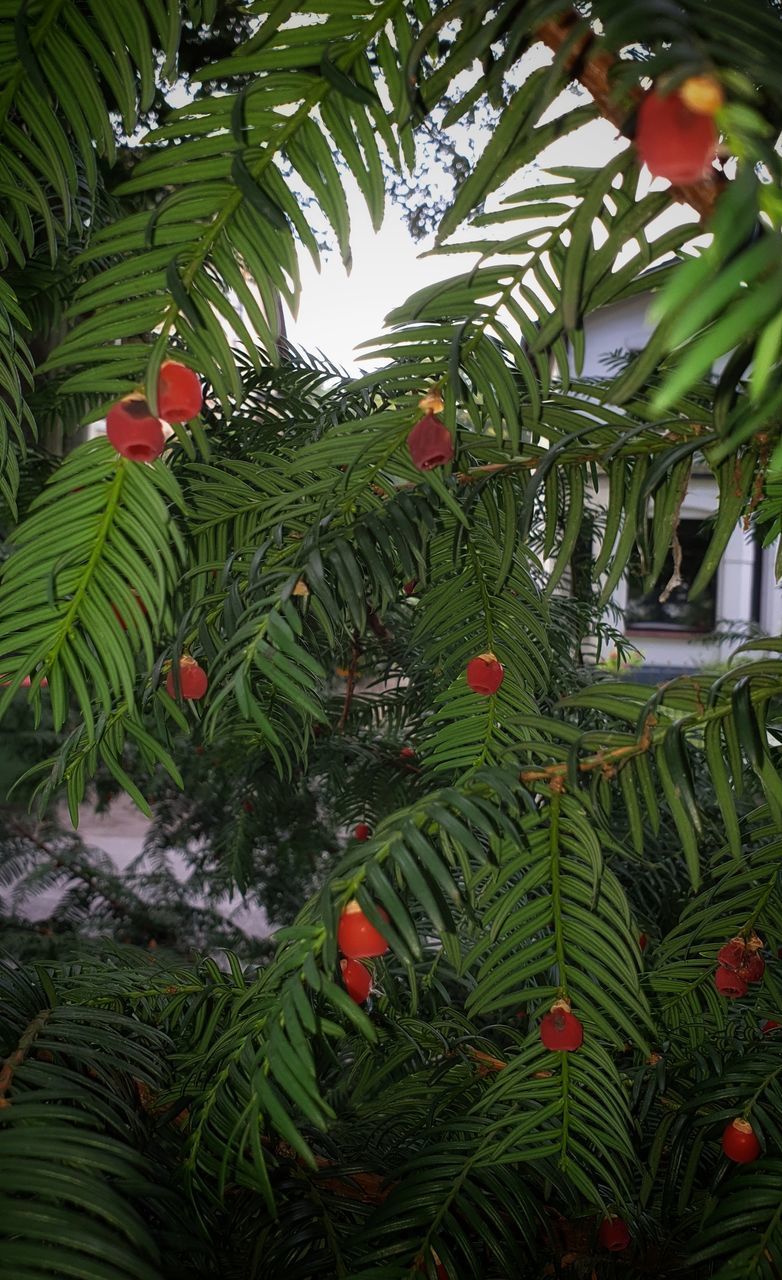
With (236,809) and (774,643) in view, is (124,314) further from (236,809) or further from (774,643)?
(236,809)

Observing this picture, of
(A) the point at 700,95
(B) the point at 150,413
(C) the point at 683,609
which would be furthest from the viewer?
(C) the point at 683,609

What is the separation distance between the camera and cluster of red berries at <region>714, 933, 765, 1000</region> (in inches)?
14.6

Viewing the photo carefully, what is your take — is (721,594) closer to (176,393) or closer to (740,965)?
(740,965)

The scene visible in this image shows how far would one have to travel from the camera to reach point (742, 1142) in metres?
0.36

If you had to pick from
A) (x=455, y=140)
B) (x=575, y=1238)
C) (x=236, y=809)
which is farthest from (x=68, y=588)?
(x=236, y=809)

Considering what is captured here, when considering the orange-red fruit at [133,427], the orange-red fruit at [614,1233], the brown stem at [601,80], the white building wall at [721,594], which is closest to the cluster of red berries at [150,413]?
the orange-red fruit at [133,427]

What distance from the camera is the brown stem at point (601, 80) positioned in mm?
187

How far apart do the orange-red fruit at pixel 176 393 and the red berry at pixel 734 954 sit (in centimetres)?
31

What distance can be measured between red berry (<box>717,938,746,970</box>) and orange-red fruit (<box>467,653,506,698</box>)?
151 millimetres

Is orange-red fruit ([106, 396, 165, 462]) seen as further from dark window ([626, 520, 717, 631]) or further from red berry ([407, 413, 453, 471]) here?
dark window ([626, 520, 717, 631])

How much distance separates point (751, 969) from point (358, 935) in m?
0.20

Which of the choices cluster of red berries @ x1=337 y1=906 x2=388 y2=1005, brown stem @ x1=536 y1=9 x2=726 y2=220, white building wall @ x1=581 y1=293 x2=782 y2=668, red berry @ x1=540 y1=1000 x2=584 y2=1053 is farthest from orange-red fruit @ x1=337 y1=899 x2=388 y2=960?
white building wall @ x1=581 y1=293 x2=782 y2=668

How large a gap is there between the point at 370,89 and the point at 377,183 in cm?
3

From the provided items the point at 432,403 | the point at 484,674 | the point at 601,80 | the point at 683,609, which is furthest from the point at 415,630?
the point at 683,609
